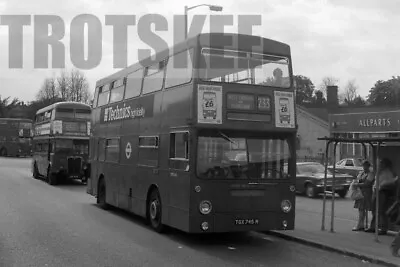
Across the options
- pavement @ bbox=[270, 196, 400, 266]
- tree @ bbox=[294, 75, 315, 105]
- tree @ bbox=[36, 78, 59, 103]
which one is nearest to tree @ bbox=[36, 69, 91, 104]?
tree @ bbox=[36, 78, 59, 103]

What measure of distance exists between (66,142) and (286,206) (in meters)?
17.7

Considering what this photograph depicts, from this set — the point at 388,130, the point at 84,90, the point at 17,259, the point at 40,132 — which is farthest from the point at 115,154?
the point at 84,90

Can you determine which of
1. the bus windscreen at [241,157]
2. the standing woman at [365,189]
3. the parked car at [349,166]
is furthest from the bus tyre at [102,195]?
the parked car at [349,166]

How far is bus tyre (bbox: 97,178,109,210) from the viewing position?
1608cm

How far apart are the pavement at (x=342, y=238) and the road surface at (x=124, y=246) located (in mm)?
220

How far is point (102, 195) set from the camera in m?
16.4

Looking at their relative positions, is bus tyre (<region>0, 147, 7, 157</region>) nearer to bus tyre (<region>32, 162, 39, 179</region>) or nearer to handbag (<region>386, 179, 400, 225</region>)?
bus tyre (<region>32, 162, 39, 179</region>)

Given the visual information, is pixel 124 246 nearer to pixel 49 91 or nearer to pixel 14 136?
pixel 14 136

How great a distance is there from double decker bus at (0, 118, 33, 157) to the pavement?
184 ft

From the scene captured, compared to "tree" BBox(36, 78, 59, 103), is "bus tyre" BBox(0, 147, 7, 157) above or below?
below

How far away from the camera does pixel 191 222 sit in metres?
9.71

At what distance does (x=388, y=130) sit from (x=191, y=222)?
491 centimetres

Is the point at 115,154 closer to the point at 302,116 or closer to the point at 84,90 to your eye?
the point at 302,116

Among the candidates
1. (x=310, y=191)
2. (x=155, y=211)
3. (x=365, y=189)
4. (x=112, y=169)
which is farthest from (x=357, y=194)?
(x=310, y=191)
